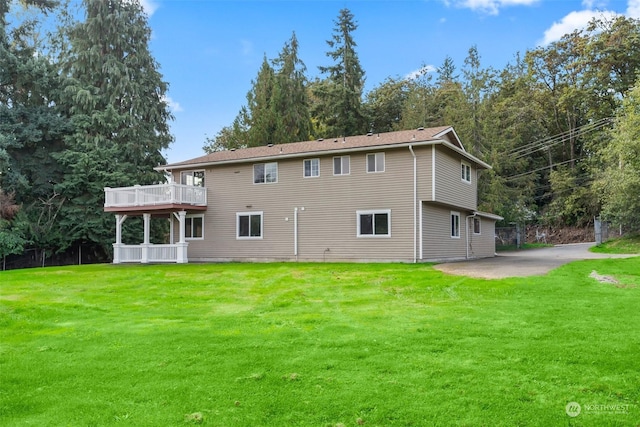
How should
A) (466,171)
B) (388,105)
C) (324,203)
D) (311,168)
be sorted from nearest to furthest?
(324,203)
(311,168)
(466,171)
(388,105)

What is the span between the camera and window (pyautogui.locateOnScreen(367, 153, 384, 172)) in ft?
66.0

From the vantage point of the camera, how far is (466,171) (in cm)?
2316

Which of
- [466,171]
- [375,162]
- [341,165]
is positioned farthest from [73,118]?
[466,171]

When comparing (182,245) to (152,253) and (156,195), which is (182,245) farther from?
(156,195)

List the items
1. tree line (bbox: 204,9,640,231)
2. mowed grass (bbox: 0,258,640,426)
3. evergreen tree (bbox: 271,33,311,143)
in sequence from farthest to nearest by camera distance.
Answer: evergreen tree (bbox: 271,33,311,143), tree line (bbox: 204,9,640,231), mowed grass (bbox: 0,258,640,426)

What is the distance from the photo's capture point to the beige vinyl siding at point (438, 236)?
63.9 ft

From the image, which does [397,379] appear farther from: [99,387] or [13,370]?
[13,370]

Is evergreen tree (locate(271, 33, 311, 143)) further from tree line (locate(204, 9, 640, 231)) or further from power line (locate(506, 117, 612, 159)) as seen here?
power line (locate(506, 117, 612, 159))

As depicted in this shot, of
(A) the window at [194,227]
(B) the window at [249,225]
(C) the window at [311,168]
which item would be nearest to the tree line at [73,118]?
(A) the window at [194,227]

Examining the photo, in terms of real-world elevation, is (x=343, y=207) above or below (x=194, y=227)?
above

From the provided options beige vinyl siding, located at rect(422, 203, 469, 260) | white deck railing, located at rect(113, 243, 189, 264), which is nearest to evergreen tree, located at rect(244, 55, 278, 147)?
white deck railing, located at rect(113, 243, 189, 264)

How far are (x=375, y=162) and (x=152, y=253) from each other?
11.2 m

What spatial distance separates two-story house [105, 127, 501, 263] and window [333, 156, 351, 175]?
1.7 inches

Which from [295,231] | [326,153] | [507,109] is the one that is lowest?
[295,231]
